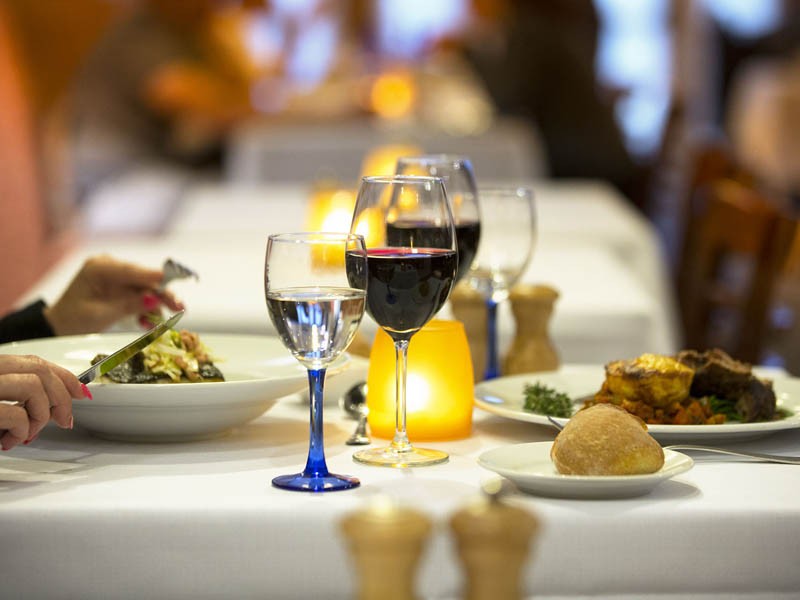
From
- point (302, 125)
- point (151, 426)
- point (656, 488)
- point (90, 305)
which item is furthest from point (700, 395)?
point (302, 125)

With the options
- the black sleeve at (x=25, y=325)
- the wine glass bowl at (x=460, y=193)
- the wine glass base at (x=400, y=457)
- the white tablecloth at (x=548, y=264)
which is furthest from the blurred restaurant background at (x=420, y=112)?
the wine glass base at (x=400, y=457)

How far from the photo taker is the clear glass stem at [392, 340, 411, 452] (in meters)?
0.94

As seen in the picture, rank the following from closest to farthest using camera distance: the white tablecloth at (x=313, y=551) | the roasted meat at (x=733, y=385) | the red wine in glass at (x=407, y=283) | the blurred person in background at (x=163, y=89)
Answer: the white tablecloth at (x=313, y=551), the red wine in glass at (x=407, y=283), the roasted meat at (x=733, y=385), the blurred person in background at (x=163, y=89)

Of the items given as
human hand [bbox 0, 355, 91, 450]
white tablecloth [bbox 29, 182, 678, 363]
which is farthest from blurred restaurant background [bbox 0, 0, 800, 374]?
human hand [bbox 0, 355, 91, 450]

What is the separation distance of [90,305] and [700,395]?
651 millimetres

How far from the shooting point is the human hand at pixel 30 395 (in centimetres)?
84

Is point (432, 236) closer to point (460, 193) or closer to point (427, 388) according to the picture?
point (427, 388)

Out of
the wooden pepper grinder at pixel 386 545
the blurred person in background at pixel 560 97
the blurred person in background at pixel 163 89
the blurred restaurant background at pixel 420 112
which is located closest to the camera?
the wooden pepper grinder at pixel 386 545

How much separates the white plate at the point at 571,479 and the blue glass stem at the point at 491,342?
0.42 m

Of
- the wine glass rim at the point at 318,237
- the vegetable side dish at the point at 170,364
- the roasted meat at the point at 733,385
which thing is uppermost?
the wine glass rim at the point at 318,237

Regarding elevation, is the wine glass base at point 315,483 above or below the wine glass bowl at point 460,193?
A: below

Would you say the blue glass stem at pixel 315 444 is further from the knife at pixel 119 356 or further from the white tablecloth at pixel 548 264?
the white tablecloth at pixel 548 264

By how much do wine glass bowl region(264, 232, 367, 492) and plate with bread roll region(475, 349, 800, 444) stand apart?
24cm

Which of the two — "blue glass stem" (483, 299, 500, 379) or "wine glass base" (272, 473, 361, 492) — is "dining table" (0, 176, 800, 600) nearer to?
"wine glass base" (272, 473, 361, 492)
